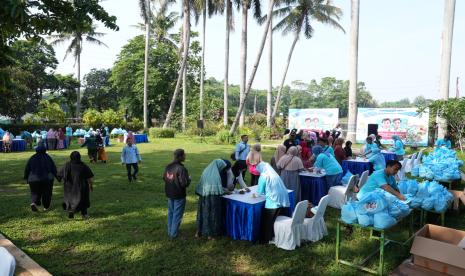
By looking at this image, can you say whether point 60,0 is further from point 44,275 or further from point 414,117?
point 414,117

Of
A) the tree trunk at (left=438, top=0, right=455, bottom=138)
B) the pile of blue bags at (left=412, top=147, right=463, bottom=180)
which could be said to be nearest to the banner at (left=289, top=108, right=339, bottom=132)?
the tree trunk at (left=438, top=0, right=455, bottom=138)

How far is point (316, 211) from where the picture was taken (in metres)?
5.78

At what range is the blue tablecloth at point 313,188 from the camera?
26.1 feet

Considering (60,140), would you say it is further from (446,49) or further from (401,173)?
(446,49)

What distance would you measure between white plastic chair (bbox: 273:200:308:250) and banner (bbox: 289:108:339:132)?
67.1ft

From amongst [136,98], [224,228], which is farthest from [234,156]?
[136,98]

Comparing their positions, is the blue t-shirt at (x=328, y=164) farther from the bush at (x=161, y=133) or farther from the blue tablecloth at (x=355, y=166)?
the bush at (x=161, y=133)

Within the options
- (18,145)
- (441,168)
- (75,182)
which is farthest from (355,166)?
(18,145)

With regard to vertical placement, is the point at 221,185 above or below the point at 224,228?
above

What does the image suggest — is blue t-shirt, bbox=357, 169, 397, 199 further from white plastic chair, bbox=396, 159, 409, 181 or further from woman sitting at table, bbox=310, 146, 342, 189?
white plastic chair, bbox=396, 159, 409, 181

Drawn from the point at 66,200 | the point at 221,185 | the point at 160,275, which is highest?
the point at 221,185

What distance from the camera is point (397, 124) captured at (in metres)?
23.1

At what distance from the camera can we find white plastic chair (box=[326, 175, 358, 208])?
7695mm

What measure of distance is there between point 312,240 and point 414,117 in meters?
19.5
